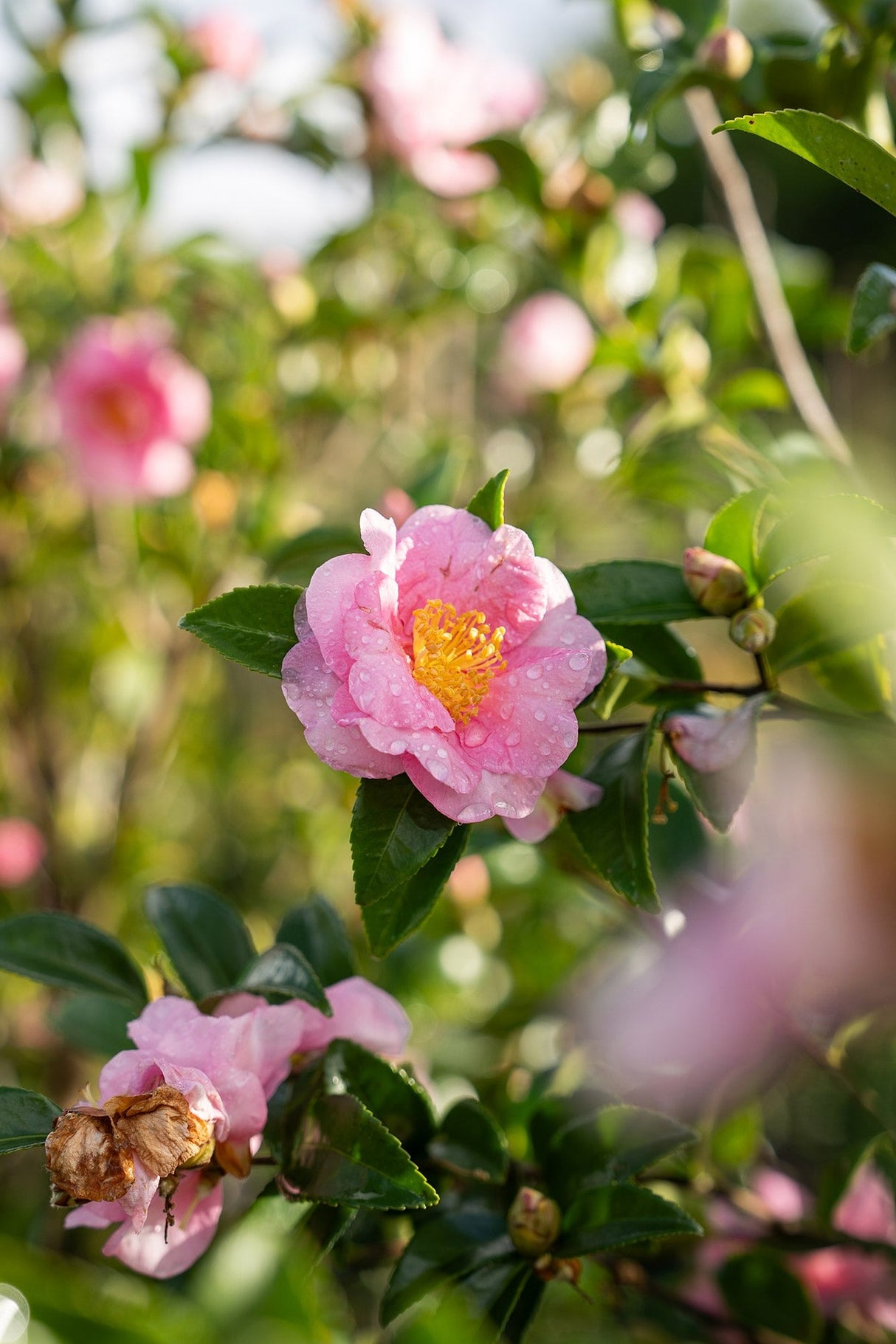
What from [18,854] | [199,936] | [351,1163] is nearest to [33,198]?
[18,854]

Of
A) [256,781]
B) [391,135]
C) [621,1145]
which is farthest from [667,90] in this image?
[256,781]

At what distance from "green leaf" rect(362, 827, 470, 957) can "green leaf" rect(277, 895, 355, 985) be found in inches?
6.9

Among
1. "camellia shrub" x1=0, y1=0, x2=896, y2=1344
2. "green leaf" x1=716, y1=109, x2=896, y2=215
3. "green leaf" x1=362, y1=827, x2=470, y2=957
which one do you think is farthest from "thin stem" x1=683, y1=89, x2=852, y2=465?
"green leaf" x1=362, y1=827, x2=470, y2=957

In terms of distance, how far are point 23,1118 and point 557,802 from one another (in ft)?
0.96

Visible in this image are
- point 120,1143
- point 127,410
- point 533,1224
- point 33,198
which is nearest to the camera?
point 120,1143

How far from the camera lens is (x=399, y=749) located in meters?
0.45

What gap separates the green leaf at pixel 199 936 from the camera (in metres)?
0.66

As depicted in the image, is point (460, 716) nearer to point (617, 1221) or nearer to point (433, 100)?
point (617, 1221)

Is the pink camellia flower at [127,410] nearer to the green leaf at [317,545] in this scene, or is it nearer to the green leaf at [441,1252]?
the green leaf at [317,545]

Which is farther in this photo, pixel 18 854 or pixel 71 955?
pixel 18 854

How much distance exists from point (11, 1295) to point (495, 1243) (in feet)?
1.13

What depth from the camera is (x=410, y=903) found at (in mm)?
492

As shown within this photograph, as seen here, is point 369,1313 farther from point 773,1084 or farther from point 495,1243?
point 495,1243

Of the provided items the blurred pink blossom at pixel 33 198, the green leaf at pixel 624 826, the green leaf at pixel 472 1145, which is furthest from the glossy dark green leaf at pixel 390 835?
the blurred pink blossom at pixel 33 198
